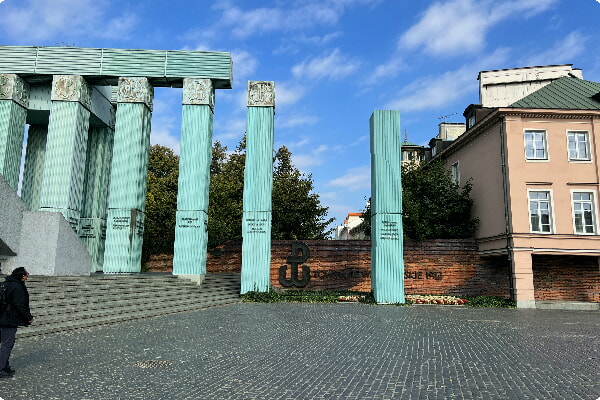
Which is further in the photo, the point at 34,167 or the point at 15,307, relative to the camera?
the point at 34,167

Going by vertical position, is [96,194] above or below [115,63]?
below

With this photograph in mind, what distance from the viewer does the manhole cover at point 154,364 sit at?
789 centimetres

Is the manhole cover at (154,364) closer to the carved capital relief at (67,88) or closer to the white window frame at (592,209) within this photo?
the carved capital relief at (67,88)

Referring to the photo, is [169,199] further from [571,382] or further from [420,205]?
[571,382]

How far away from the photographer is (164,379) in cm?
705

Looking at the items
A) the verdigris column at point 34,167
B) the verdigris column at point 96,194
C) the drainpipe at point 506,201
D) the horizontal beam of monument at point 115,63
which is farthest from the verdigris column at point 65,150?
the drainpipe at point 506,201

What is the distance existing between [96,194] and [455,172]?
2327cm

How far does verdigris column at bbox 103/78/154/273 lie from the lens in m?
22.5

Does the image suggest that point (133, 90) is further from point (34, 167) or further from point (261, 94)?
point (34, 167)

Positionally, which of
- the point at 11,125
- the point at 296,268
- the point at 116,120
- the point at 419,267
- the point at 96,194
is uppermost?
the point at 116,120

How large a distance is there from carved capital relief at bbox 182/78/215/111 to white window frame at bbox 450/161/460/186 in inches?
663

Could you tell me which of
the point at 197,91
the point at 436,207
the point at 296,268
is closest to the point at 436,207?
the point at 436,207

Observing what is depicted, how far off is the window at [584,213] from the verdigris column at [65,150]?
25.9m

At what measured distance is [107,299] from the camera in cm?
1520
